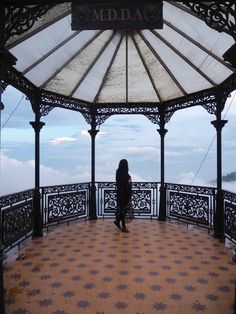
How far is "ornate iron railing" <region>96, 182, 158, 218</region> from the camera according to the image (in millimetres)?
9586

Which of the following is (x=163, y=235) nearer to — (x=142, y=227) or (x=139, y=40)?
(x=142, y=227)

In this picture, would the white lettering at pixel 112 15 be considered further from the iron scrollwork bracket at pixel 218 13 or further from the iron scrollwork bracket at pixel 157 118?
the iron scrollwork bracket at pixel 157 118

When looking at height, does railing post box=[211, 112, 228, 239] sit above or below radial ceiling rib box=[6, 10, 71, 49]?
below

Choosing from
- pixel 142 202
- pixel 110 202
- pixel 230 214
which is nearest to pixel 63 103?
pixel 110 202

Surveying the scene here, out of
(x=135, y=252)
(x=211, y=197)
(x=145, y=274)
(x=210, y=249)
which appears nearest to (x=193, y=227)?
(x=211, y=197)

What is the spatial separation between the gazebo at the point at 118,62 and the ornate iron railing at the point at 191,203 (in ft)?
1.12

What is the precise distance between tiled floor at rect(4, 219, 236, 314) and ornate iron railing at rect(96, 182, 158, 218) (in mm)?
2072

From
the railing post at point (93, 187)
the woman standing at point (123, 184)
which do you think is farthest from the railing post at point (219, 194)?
the railing post at point (93, 187)

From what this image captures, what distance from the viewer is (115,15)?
3182 mm

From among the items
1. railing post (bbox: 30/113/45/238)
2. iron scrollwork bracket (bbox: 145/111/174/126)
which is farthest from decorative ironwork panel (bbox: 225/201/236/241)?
railing post (bbox: 30/113/45/238)

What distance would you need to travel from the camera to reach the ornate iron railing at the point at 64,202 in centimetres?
816

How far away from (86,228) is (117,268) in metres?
3.29

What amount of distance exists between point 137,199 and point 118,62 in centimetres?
506

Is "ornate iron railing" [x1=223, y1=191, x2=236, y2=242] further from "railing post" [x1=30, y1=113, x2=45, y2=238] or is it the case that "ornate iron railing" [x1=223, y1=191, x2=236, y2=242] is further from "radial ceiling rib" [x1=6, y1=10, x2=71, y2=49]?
"radial ceiling rib" [x1=6, y1=10, x2=71, y2=49]
